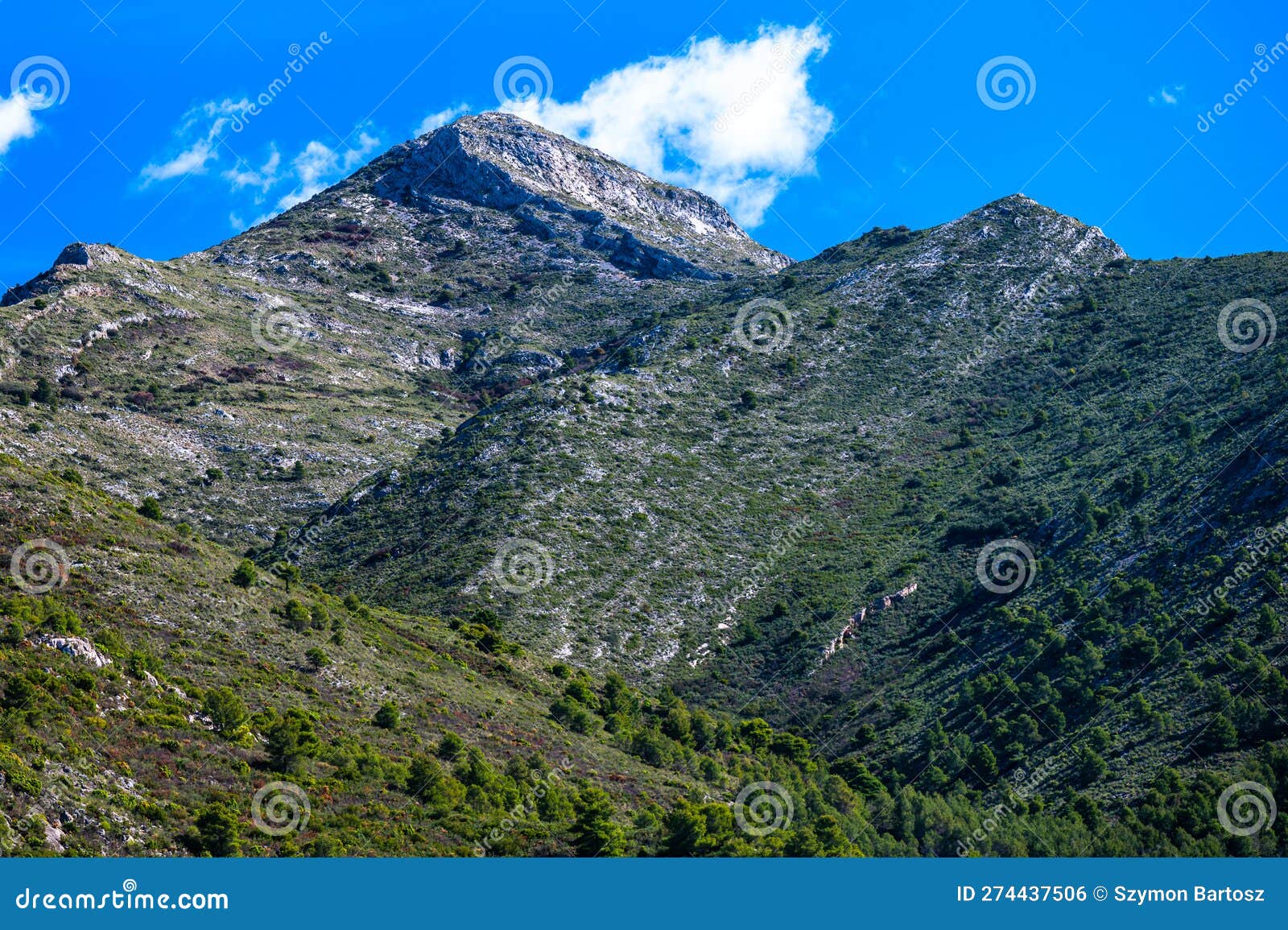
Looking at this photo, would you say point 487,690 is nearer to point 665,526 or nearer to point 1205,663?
point 665,526

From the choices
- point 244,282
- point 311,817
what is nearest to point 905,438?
point 311,817

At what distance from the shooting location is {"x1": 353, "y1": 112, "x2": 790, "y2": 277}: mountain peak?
501 ft

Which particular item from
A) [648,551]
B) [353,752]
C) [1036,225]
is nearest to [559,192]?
[1036,225]

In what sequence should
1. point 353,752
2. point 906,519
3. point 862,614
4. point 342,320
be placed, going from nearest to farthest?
point 353,752, point 862,614, point 906,519, point 342,320

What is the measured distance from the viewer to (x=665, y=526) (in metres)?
76.3

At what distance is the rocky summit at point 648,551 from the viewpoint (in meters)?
38.5

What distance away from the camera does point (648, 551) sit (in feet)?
242

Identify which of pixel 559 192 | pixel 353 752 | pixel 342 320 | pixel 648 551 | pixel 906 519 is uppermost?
pixel 559 192

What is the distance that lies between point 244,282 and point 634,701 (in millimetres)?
87265

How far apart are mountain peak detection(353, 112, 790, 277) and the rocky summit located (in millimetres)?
14773

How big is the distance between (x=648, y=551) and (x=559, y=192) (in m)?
104

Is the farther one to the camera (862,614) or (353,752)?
(862,614)

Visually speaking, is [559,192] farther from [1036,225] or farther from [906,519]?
[906,519]

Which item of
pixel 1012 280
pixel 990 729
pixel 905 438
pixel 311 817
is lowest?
pixel 311 817
